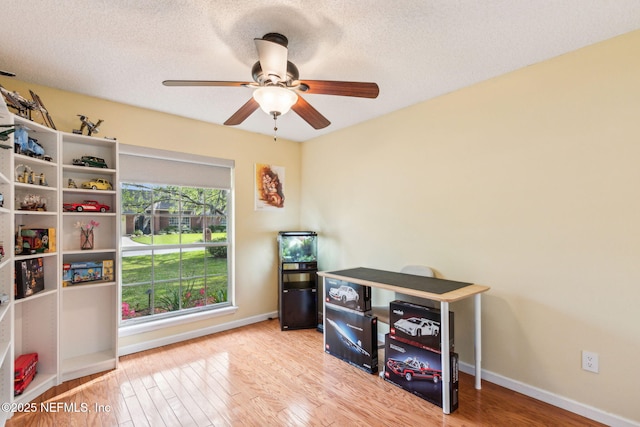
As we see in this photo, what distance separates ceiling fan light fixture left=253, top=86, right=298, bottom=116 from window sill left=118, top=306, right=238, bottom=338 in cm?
260

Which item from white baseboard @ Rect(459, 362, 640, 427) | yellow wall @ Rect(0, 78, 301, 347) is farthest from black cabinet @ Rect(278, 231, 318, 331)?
white baseboard @ Rect(459, 362, 640, 427)

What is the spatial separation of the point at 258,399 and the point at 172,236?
2.00 meters

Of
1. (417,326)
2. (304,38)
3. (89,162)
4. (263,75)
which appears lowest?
(417,326)

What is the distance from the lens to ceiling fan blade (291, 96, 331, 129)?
1.96 metres

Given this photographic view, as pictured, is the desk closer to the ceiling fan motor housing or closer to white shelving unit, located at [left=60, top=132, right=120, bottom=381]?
the ceiling fan motor housing

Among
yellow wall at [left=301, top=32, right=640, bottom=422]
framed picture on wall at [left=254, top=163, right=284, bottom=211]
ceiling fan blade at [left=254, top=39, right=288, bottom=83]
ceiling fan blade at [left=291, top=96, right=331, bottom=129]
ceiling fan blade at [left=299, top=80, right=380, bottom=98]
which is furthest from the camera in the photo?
framed picture on wall at [left=254, top=163, right=284, bottom=211]

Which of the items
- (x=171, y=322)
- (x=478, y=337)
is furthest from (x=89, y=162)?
(x=478, y=337)

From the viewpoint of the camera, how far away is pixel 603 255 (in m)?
1.90

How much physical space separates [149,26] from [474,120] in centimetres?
244

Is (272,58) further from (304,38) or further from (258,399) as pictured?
(258,399)

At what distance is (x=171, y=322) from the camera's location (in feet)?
10.4

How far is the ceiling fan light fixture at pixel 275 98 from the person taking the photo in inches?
66.2

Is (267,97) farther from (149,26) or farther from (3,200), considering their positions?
(3,200)

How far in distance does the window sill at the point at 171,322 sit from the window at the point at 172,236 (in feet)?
0.33
